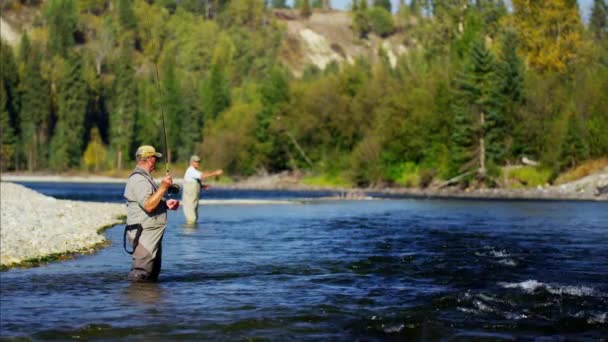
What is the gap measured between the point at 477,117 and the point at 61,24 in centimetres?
10537

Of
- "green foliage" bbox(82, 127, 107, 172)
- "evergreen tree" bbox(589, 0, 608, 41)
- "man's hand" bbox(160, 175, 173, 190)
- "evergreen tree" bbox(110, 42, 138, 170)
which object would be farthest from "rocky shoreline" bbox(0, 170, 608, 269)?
"green foliage" bbox(82, 127, 107, 172)

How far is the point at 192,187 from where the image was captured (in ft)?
80.7

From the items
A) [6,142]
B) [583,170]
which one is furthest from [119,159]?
[583,170]

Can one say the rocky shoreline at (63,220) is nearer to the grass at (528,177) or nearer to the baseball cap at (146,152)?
the grass at (528,177)

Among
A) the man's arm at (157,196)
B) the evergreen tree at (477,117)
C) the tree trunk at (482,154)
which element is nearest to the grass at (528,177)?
the tree trunk at (482,154)

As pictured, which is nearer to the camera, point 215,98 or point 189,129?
point 189,129

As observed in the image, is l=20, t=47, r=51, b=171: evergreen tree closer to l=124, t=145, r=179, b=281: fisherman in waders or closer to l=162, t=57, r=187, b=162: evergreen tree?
l=162, t=57, r=187, b=162: evergreen tree

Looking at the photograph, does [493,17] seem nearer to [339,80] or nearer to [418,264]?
[339,80]

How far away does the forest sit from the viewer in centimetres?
6384

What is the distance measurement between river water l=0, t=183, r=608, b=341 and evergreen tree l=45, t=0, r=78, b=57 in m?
129

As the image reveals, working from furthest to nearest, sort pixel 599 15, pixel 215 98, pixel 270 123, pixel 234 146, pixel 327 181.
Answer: pixel 215 98, pixel 599 15, pixel 234 146, pixel 270 123, pixel 327 181

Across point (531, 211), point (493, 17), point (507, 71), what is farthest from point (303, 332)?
point (493, 17)

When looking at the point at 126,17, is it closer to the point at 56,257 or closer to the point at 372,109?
the point at 372,109

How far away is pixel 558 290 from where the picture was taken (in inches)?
484
